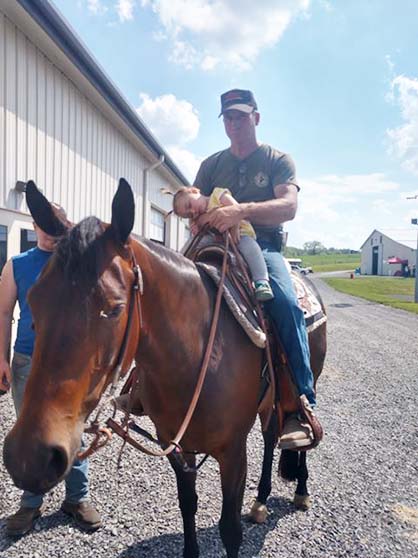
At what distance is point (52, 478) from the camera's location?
49.3 inches

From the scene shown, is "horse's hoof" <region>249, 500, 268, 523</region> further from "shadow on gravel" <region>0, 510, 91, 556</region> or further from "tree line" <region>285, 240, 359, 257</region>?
"tree line" <region>285, 240, 359, 257</region>

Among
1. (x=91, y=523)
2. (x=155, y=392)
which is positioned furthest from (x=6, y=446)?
(x=91, y=523)

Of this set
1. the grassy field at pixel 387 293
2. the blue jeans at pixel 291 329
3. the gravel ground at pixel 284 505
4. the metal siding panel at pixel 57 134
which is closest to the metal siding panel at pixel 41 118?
the metal siding panel at pixel 57 134

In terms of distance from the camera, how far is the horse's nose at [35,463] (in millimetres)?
1204

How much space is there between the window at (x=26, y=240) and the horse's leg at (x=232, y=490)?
14.7ft

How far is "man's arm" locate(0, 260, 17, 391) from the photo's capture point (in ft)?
8.93

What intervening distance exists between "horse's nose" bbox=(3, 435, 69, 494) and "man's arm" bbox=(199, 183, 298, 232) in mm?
1474

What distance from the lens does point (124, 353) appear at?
1422mm

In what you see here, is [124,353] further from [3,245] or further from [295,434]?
[3,245]

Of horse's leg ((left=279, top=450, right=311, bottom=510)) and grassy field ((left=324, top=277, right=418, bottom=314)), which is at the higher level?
grassy field ((left=324, top=277, right=418, bottom=314))

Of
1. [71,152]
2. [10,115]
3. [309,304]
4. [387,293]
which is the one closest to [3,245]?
[10,115]

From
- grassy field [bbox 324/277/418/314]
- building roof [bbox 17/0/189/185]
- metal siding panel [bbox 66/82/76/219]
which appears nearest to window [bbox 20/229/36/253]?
metal siding panel [bbox 66/82/76/219]

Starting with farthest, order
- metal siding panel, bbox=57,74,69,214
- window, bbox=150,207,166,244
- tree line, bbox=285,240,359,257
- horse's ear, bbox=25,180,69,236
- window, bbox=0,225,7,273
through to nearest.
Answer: tree line, bbox=285,240,359,257 → window, bbox=150,207,166,244 → metal siding panel, bbox=57,74,69,214 → window, bbox=0,225,7,273 → horse's ear, bbox=25,180,69,236

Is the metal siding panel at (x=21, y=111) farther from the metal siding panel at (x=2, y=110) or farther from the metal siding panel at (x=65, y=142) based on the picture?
the metal siding panel at (x=65, y=142)
